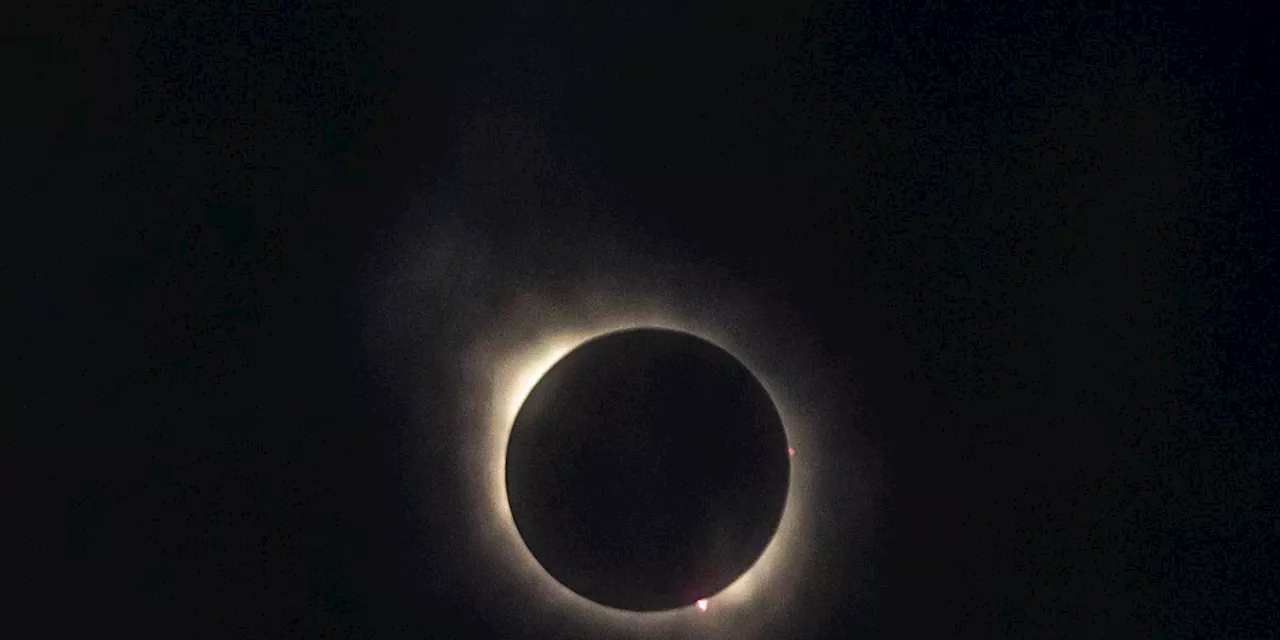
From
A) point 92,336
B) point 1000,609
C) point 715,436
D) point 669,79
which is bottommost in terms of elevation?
point 1000,609

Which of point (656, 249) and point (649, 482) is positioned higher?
point (656, 249)

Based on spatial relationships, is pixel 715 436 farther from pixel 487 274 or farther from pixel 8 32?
pixel 8 32

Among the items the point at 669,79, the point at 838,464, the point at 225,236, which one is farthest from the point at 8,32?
the point at 838,464

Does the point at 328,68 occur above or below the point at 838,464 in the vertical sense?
above
